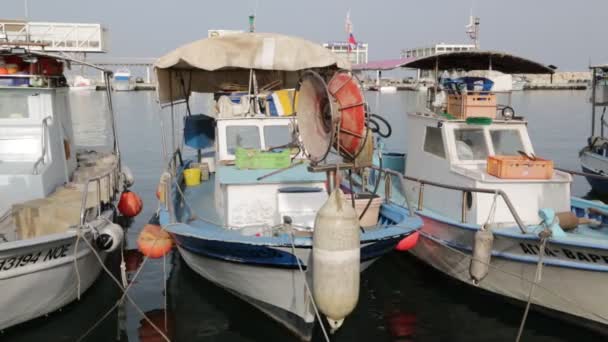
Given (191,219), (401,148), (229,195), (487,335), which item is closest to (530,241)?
(487,335)

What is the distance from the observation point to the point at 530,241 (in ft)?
26.9

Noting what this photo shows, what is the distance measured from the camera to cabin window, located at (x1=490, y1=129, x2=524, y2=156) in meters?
10.4

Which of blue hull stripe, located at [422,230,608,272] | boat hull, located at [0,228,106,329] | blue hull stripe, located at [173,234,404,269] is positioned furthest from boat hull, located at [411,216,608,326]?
boat hull, located at [0,228,106,329]

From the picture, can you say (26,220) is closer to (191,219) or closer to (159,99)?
(191,219)

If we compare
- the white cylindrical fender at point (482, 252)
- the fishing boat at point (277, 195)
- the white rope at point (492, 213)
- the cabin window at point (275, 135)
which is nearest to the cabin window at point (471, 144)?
the white rope at point (492, 213)

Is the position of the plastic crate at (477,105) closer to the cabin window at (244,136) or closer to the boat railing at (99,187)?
the cabin window at (244,136)

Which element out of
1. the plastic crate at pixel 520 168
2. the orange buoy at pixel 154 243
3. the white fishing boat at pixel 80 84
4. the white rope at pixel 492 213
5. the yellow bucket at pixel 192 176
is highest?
the white fishing boat at pixel 80 84

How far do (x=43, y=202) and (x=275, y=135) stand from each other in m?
4.17

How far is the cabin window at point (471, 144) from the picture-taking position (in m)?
10.4

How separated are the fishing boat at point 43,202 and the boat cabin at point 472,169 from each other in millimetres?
5783

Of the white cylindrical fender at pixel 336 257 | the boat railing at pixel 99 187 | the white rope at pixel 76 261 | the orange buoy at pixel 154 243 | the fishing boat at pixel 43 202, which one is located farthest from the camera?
the orange buoy at pixel 154 243

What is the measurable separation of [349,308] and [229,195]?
301cm

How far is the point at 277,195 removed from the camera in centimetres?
838

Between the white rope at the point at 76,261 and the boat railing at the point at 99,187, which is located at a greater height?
the boat railing at the point at 99,187
